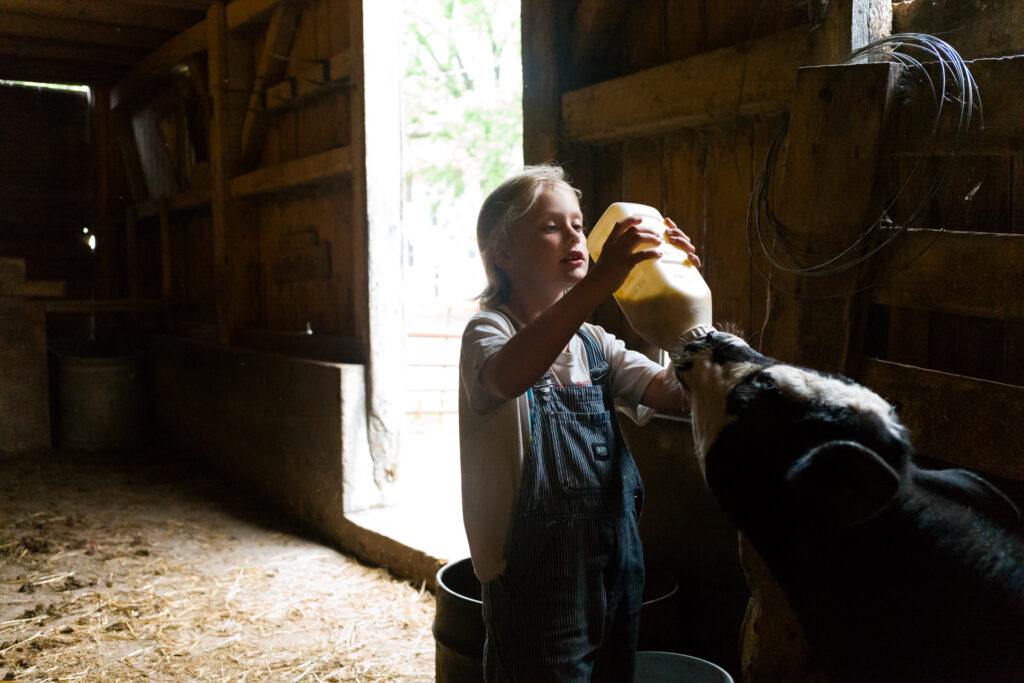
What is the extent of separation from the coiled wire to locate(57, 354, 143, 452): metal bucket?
6620 mm

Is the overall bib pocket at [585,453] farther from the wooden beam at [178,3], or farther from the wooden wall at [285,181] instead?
the wooden beam at [178,3]

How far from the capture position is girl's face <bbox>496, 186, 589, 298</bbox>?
1.85 meters

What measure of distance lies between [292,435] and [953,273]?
420cm

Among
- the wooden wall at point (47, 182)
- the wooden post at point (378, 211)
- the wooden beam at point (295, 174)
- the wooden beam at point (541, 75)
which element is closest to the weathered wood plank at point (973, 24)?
the wooden beam at point (541, 75)

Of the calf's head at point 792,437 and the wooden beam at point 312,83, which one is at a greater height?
the wooden beam at point 312,83

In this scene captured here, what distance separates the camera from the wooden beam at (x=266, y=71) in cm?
553

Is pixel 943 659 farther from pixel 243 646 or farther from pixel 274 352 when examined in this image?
pixel 274 352

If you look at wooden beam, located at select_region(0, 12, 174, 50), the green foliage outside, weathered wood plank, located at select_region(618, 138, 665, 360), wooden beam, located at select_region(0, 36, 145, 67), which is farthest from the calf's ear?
the green foliage outside

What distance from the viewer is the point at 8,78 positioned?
851 centimetres

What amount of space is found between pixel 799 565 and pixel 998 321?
0.92 m

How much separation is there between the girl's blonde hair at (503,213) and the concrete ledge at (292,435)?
7.75 ft

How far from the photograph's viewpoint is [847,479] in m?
1.22

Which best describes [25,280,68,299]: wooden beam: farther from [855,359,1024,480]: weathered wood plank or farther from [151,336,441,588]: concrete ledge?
[855,359,1024,480]: weathered wood plank

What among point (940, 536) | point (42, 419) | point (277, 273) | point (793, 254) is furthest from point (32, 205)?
point (940, 536)
